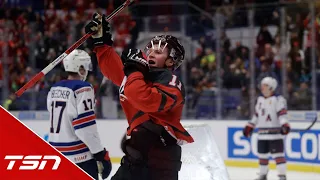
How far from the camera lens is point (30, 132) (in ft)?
5.29

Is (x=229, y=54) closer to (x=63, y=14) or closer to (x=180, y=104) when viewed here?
(x=63, y=14)

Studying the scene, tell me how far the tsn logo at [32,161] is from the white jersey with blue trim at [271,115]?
18.1ft

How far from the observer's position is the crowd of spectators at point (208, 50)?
8164 mm

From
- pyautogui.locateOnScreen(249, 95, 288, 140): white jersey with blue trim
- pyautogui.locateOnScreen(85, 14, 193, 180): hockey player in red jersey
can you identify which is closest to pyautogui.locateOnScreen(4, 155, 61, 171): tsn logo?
pyautogui.locateOnScreen(85, 14, 193, 180): hockey player in red jersey

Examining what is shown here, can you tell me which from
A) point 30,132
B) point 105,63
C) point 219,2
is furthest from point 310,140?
point 30,132

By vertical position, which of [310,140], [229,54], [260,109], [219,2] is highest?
[219,2]

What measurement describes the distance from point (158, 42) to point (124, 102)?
0.89 ft

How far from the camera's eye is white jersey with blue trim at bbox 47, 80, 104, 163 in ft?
11.2

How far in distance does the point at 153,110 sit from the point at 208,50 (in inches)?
253

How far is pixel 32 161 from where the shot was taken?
5.29 feet

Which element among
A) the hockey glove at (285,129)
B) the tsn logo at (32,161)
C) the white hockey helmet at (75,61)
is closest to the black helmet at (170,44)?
the tsn logo at (32,161)

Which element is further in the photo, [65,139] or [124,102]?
[65,139]

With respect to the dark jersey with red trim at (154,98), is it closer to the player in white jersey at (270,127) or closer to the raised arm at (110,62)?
the raised arm at (110,62)

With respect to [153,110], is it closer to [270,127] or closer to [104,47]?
[104,47]
